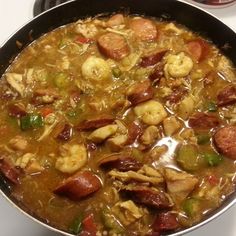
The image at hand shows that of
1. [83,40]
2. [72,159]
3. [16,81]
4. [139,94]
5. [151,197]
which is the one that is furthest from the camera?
[83,40]

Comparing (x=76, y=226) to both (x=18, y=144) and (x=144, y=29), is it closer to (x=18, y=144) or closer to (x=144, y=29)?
(x=18, y=144)

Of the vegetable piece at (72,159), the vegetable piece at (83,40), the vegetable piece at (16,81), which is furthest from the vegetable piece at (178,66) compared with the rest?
the vegetable piece at (16,81)

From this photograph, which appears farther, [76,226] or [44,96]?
[44,96]

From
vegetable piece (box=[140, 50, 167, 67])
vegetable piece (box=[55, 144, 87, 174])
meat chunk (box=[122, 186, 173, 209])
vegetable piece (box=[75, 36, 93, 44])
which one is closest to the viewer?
meat chunk (box=[122, 186, 173, 209])

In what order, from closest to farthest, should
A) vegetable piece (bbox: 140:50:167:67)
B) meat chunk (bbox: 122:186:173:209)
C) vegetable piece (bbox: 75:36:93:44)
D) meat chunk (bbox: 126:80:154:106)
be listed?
Answer: meat chunk (bbox: 122:186:173:209) < meat chunk (bbox: 126:80:154:106) < vegetable piece (bbox: 140:50:167:67) < vegetable piece (bbox: 75:36:93:44)

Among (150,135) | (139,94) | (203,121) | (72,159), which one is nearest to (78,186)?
(72,159)

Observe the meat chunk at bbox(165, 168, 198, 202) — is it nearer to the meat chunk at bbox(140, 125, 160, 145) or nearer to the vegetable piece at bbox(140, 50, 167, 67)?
the meat chunk at bbox(140, 125, 160, 145)

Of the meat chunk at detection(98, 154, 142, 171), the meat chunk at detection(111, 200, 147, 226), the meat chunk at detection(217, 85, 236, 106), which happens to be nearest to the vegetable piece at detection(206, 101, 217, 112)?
the meat chunk at detection(217, 85, 236, 106)
